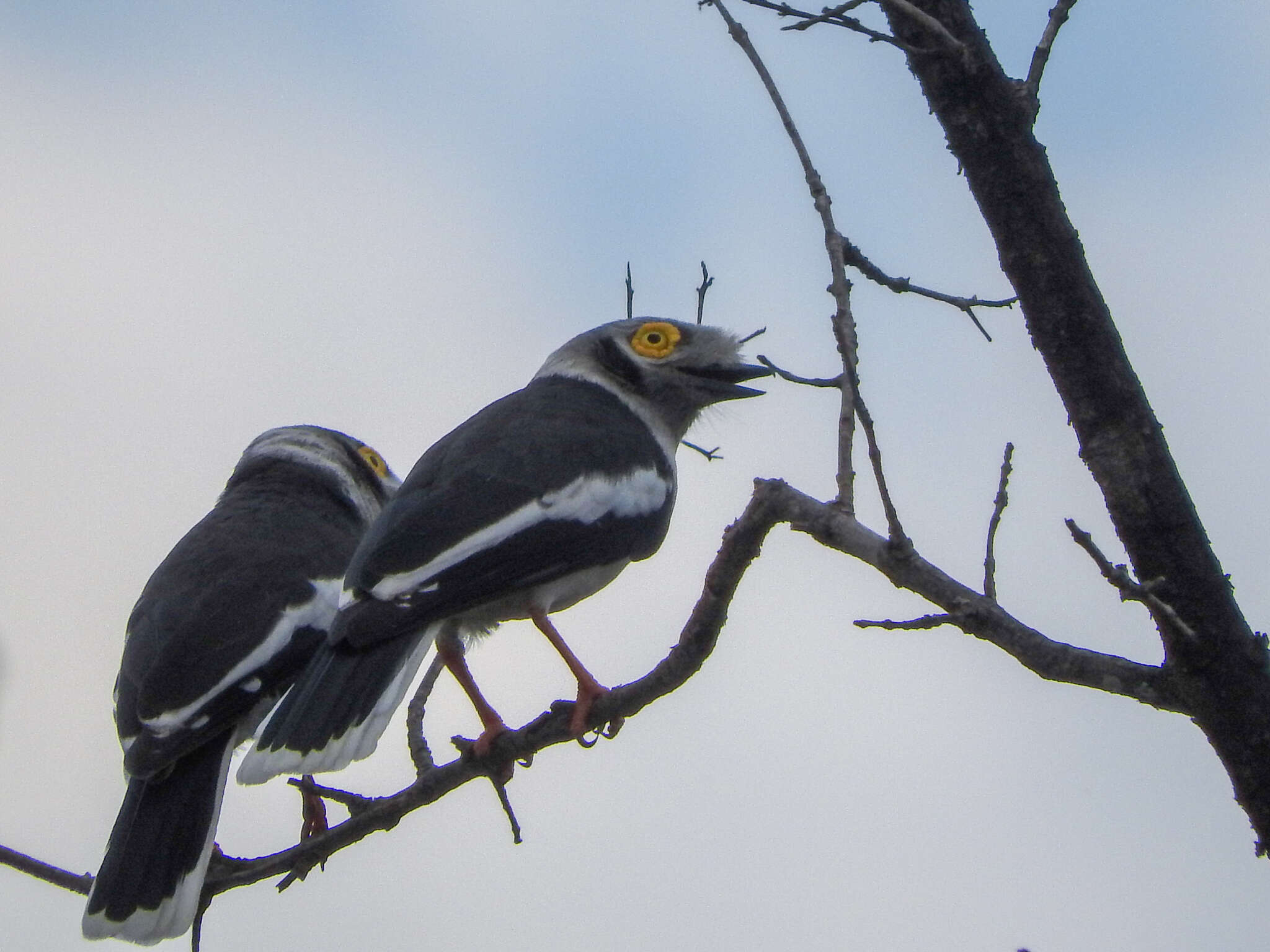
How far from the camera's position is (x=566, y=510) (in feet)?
17.9

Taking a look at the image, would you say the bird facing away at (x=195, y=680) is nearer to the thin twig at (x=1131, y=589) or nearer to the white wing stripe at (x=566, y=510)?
the white wing stripe at (x=566, y=510)

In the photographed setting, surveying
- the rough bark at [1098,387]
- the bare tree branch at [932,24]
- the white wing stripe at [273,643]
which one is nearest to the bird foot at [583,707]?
the white wing stripe at [273,643]

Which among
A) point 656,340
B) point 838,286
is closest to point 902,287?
point 838,286

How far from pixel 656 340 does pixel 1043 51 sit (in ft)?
12.2

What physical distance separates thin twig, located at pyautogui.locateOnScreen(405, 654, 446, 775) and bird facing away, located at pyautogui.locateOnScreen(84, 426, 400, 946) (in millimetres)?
597

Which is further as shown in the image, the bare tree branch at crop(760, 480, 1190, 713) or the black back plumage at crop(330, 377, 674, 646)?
the black back plumage at crop(330, 377, 674, 646)

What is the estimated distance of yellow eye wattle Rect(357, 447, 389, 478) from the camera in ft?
28.4

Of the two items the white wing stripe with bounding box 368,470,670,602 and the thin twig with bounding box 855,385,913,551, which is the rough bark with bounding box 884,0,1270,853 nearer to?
the thin twig with bounding box 855,385,913,551

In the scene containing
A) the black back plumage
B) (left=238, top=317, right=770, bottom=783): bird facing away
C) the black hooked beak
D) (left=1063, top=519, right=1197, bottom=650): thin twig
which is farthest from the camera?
the black hooked beak

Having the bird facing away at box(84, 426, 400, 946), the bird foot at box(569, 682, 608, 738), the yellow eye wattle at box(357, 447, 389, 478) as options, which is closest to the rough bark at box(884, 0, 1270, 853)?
the bird foot at box(569, 682, 608, 738)

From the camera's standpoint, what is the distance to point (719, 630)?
400cm

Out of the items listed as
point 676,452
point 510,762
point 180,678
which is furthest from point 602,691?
point 676,452

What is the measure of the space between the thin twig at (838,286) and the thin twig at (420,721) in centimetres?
229

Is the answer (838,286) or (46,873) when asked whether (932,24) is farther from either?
(46,873)
